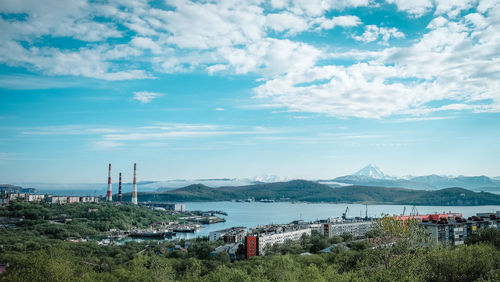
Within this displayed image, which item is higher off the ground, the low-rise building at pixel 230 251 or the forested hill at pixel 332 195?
the low-rise building at pixel 230 251

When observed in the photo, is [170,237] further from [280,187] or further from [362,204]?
[280,187]

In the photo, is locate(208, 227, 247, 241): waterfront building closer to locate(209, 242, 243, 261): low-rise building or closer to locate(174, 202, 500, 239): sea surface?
locate(209, 242, 243, 261): low-rise building

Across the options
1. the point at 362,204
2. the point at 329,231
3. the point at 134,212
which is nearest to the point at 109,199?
the point at 134,212

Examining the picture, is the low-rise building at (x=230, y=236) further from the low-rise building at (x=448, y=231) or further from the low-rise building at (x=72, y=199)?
the low-rise building at (x=72, y=199)

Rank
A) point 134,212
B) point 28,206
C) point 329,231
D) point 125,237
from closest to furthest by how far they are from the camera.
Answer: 1. point 329,231
2. point 125,237
3. point 28,206
4. point 134,212

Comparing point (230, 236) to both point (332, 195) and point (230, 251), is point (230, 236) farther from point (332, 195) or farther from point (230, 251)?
point (332, 195)

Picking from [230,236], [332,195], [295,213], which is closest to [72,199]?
[295,213]

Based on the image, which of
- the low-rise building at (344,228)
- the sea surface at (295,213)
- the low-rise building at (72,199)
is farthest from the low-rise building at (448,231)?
the low-rise building at (72,199)

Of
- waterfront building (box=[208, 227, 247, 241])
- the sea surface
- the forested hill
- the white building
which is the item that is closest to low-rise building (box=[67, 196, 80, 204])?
the sea surface
